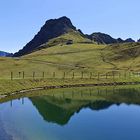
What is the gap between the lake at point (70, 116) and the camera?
181ft

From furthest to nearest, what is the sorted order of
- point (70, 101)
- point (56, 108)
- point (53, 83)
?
point (53, 83) → point (70, 101) → point (56, 108)

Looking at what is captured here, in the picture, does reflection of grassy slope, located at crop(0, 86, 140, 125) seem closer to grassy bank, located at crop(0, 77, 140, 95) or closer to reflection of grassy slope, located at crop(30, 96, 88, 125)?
reflection of grassy slope, located at crop(30, 96, 88, 125)

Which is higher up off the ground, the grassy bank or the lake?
the grassy bank

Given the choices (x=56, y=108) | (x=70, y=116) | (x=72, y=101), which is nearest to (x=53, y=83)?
(x=72, y=101)

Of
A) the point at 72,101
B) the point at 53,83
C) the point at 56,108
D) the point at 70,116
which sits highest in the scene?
the point at 53,83

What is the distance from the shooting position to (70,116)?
76062mm

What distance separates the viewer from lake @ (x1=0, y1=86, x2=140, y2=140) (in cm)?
5525

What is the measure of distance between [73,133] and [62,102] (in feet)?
145

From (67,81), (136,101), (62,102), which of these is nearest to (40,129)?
(62,102)

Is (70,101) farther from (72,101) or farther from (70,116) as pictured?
(70,116)

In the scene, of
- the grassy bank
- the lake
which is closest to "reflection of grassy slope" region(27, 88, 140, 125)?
the lake

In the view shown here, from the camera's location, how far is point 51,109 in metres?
87.7

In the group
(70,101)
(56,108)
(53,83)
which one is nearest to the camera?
(56,108)

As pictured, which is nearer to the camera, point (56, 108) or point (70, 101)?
point (56, 108)
